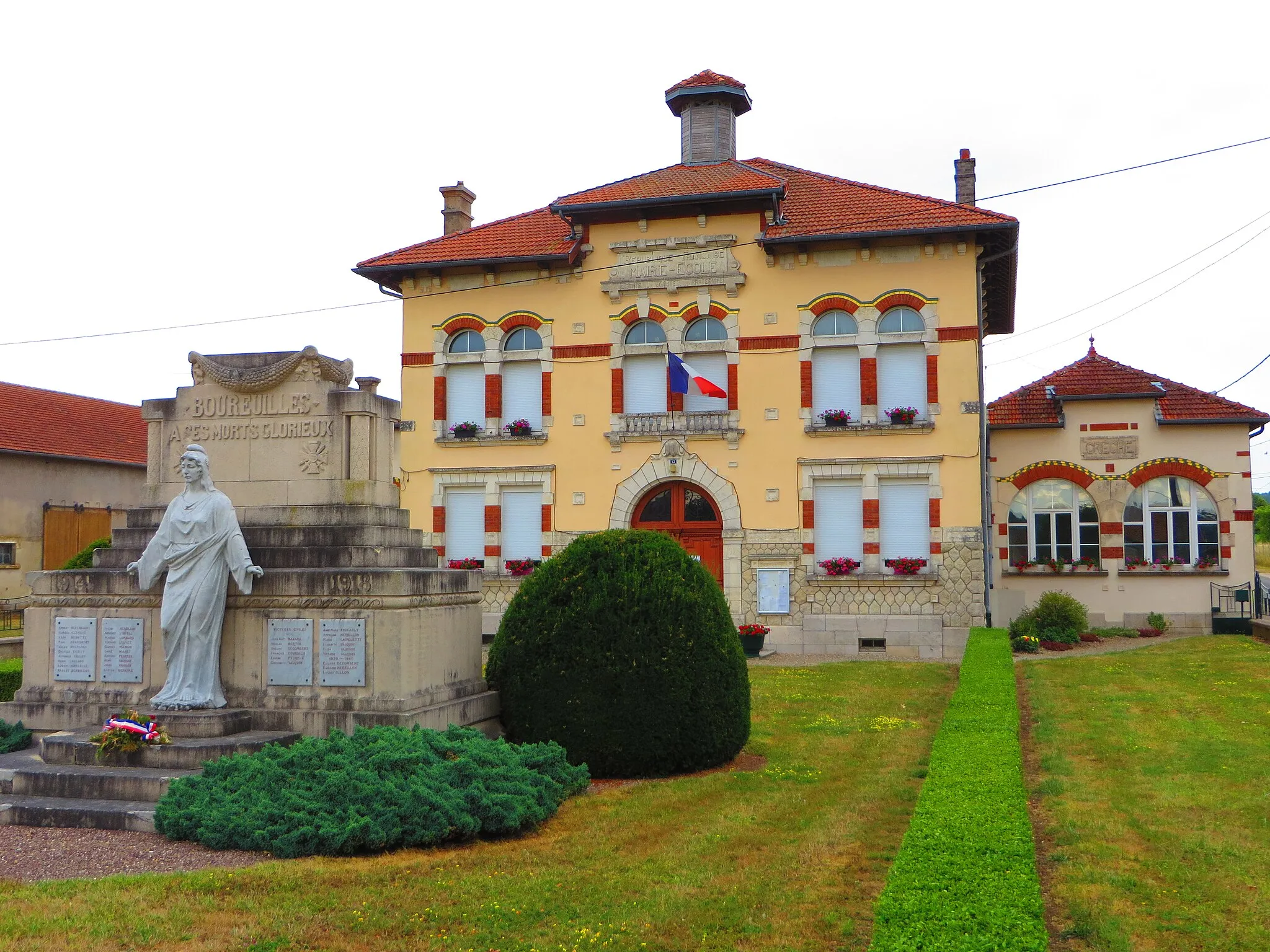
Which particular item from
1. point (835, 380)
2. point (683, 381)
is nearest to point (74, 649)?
point (683, 381)

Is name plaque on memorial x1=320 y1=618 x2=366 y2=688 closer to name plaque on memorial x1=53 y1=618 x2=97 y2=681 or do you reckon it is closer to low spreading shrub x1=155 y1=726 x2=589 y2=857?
low spreading shrub x1=155 y1=726 x2=589 y2=857

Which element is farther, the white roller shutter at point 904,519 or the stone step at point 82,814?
the white roller shutter at point 904,519

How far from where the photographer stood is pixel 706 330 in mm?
23703

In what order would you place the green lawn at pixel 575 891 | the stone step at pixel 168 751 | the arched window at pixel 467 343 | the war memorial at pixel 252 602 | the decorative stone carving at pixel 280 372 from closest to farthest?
1. the green lawn at pixel 575 891
2. the stone step at pixel 168 751
3. the war memorial at pixel 252 602
4. the decorative stone carving at pixel 280 372
5. the arched window at pixel 467 343

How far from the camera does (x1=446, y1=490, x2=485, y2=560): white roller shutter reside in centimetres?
2459

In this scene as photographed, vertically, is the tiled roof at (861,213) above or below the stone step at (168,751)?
above

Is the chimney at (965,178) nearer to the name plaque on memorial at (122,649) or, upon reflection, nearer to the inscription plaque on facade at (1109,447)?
the inscription plaque on facade at (1109,447)

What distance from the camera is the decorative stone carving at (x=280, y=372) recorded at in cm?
1090

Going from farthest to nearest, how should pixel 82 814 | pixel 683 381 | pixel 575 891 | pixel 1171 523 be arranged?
pixel 1171 523 < pixel 683 381 < pixel 82 814 < pixel 575 891

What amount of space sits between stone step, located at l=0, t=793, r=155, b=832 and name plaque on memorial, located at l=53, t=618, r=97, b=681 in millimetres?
2030

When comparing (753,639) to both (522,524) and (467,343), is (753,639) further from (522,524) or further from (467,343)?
(467,343)

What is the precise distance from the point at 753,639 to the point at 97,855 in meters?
15.4

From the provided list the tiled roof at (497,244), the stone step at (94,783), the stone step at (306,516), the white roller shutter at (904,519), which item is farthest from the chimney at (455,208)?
the stone step at (94,783)

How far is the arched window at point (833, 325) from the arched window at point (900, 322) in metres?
0.56
